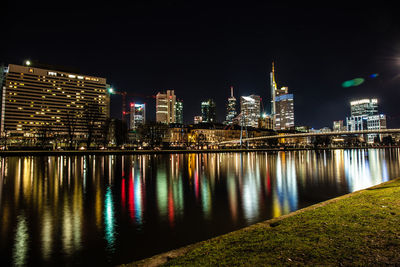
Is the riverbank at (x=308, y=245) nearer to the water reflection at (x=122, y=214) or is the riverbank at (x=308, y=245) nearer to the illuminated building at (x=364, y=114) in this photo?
the water reflection at (x=122, y=214)

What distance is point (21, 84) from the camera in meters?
153

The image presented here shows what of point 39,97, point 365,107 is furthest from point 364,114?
point 39,97

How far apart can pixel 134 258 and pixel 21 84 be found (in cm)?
17723

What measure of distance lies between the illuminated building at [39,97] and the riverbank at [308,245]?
145944 mm

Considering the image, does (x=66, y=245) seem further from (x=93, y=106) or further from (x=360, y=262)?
(x=93, y=106)

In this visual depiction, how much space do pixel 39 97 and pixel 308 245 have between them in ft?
591

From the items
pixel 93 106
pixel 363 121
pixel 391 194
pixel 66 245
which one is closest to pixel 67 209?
pixel 66 245

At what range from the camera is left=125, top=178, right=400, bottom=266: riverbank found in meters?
5.38

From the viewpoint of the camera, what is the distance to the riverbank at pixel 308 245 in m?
5.38

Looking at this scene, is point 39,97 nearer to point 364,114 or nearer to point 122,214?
point 122,214

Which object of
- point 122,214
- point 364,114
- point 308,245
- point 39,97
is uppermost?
point 39,97

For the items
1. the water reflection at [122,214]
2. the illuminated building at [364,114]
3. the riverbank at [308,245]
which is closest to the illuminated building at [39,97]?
the water reflection at [122,214]

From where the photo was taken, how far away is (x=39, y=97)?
15838cm

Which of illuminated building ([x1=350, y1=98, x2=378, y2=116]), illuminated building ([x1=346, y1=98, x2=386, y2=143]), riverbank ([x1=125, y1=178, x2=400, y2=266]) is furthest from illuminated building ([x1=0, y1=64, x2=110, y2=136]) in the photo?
illuminated building ([x1=350, y1=98, x2=378, y2=116])
